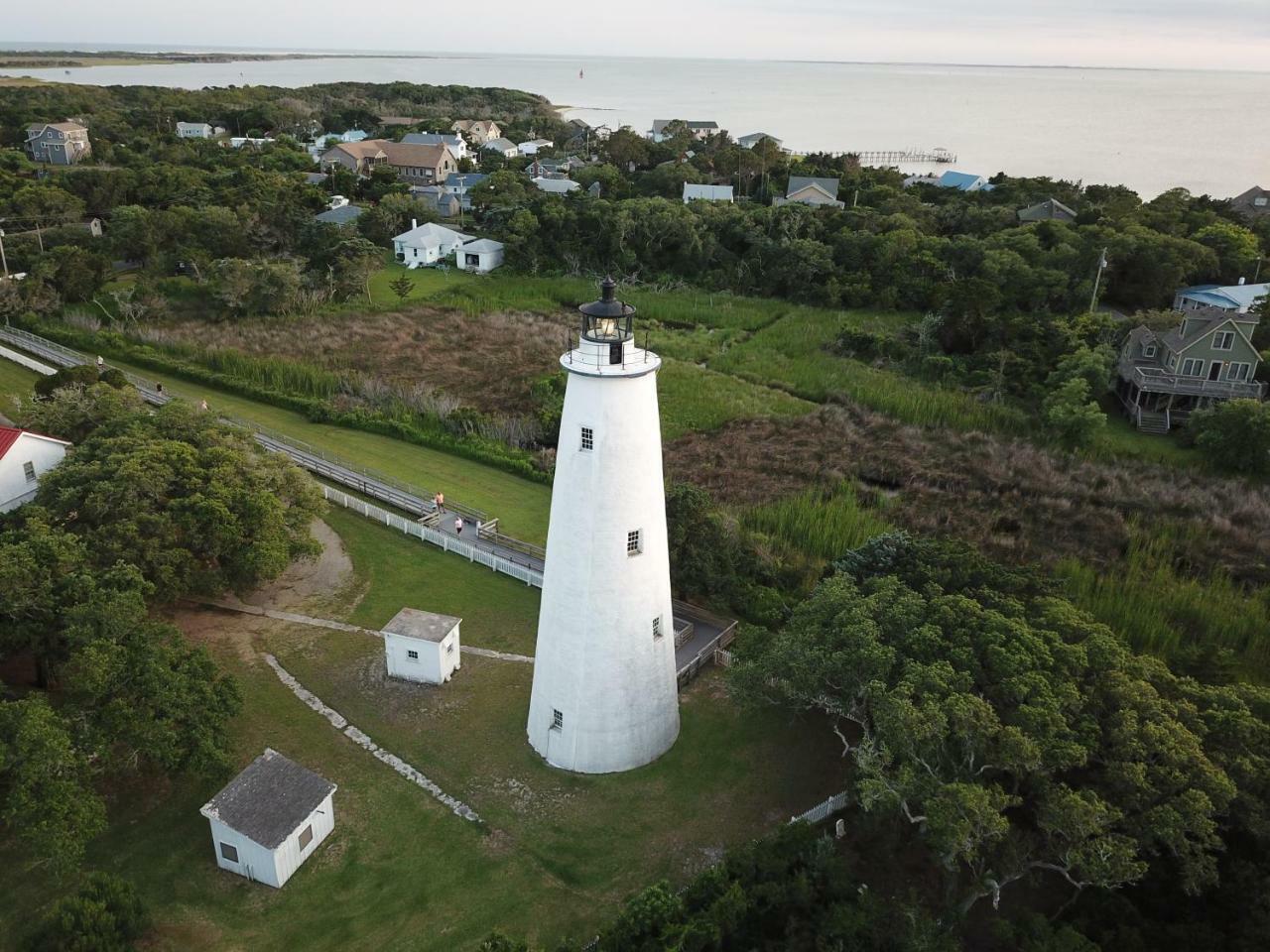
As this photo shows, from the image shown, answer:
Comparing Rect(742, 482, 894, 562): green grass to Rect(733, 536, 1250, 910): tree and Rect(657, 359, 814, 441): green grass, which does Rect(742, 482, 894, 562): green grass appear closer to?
Rect(657, 359, 814, 441): green grass

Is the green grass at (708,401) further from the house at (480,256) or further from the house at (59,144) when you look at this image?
the house at (59,144)

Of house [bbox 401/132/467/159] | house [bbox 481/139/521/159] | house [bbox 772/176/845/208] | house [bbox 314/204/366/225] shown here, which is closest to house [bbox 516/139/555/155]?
house [bbox 481/139/521/159]

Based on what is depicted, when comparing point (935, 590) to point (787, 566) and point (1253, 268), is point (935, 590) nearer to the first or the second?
point (787, 566)

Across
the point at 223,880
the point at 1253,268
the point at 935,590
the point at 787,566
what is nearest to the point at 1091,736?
the point at 935,590

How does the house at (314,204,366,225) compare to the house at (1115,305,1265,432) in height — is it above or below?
above

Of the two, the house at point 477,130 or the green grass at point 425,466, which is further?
the house at point 477,130

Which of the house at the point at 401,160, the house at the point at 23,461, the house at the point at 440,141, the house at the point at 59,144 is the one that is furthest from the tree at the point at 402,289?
the house at the point at 59,144
